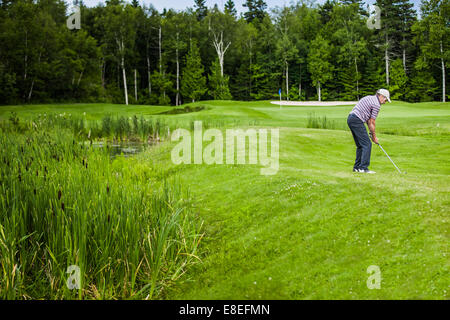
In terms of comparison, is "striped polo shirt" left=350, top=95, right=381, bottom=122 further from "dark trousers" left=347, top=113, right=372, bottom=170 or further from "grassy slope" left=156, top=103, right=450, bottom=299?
"grassy slope" left=156, top=103, right=450, bottom=299

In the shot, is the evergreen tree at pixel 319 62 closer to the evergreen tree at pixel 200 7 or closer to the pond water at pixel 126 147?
→ the evergreen tree at pixel 200 7

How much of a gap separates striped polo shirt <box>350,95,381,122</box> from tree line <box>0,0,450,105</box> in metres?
39.7

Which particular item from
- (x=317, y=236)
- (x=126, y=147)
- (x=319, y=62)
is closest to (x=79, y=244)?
(x=317, y=236)

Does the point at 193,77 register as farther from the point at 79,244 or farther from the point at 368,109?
the point at 79,244

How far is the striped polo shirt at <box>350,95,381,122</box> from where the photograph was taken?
8508mm

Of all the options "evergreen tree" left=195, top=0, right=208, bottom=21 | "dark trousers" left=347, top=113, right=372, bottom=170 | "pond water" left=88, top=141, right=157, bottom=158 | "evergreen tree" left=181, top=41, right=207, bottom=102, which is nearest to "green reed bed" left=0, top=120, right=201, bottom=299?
"dark trousers" left=347, top=113, right=372, bottom=170

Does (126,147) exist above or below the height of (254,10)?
below

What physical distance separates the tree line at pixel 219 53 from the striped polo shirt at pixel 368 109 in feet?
130

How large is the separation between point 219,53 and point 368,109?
48167 mm

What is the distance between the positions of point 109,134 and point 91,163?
10398mm

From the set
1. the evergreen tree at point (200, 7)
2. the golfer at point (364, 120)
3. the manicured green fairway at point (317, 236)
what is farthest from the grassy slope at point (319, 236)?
the evergreen tree at point (200, 7)

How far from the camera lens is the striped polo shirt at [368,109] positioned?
8.51m

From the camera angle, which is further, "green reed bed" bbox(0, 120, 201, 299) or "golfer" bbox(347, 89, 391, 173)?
"golfer" bbox(347, 89, 391, 173)

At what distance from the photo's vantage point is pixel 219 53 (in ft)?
179
